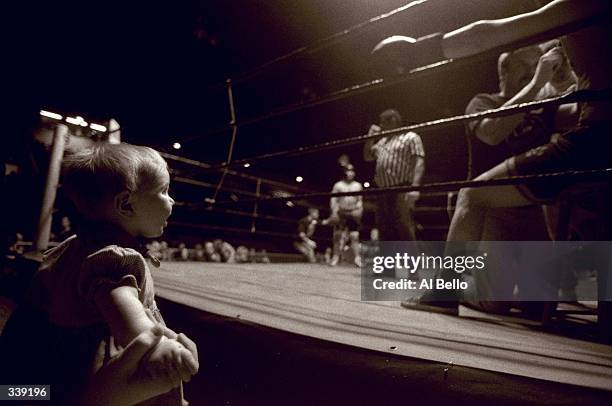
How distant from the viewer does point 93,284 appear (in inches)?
22.9

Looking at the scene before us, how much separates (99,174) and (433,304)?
4.49ft

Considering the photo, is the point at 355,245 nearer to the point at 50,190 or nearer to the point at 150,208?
the point at 50,190

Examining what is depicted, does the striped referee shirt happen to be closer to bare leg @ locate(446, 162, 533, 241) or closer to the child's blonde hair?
bare leg @ locate(446, 162, 533, 241)

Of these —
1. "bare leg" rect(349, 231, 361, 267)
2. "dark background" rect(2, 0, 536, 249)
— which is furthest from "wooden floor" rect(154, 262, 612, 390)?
"bare leg" rect(349, 231, 361, 267)

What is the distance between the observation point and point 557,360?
79 cm

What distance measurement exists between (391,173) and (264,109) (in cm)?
706

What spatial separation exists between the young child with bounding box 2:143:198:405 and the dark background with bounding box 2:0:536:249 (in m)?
1.00

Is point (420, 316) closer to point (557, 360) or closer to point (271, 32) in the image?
point (557, 360)

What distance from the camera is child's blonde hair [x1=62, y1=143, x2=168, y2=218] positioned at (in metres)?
0.68

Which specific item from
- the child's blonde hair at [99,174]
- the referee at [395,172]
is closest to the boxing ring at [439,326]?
Result: the child's blonde hair at [99,174]

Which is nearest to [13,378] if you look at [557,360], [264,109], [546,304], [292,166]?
[557,360]

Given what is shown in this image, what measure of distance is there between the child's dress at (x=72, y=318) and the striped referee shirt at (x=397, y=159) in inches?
107

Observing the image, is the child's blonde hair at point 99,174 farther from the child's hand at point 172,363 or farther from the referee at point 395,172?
the referee at point 395,172

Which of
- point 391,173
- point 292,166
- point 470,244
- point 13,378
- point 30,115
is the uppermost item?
point 292,166
